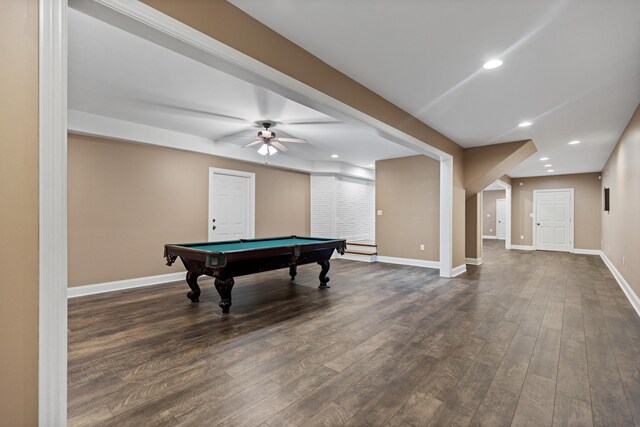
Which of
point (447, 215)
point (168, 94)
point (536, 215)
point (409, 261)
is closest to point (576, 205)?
point (536, 215)

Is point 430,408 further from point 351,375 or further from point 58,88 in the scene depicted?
point 58,88

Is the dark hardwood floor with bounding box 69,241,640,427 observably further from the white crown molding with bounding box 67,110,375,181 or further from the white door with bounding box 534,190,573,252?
the white door with bounding box 534,190,573,252

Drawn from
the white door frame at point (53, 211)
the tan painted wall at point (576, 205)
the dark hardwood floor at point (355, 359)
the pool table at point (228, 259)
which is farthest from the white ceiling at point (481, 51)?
the tan painted wall at point (576, 205)

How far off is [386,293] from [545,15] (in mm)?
3462

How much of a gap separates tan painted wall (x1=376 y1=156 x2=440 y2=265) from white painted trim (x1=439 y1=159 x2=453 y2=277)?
812mm

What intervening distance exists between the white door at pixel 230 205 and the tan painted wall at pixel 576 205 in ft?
28.6

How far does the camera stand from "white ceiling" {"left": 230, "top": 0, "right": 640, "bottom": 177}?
2.00m

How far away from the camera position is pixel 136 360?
2354mm

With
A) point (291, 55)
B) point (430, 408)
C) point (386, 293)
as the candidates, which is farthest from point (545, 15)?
point (386, 293)

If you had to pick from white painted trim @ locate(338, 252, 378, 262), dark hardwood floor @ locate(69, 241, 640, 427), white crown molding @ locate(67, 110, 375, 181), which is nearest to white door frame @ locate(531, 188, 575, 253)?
dark hardwood floor @ locate(69, 241, 640, 427)

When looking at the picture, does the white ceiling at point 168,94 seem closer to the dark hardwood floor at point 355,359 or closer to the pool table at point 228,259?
the pool table at point 228,259

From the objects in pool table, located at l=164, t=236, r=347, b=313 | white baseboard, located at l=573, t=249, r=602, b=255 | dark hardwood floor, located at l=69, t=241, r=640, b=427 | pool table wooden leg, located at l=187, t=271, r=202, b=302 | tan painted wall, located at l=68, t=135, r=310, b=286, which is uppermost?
tan painted wall, located at l=68, t=135, r=310, b=286

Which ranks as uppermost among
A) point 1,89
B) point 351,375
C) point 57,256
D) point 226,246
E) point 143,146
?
point 143,146

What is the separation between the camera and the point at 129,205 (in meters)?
4.69
